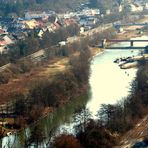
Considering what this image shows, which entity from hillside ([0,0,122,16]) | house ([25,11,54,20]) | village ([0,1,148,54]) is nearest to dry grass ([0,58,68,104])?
village ([0,1,148,54])

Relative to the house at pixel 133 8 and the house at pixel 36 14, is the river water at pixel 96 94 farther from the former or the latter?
the house at pixel 133 8

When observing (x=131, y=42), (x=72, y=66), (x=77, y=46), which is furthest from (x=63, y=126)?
(x=131, y=42)

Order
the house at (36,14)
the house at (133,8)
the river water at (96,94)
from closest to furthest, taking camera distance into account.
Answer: the river water at (96,94)
the house at (36,14)
the house at (133,8)

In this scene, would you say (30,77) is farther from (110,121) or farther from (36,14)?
(36,14)

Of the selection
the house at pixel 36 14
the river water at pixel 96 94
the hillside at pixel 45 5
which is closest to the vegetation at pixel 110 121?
the river water at pixel 96 94

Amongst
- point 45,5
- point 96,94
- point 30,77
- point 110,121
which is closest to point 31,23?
point 45,5

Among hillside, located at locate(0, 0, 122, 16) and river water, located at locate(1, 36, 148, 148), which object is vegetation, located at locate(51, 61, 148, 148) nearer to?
river water, located at locate(1, 36, 148, 148)

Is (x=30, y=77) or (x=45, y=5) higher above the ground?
(x=45, y=5)

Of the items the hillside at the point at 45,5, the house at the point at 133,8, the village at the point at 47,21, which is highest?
the hillside at the point at 45,5
